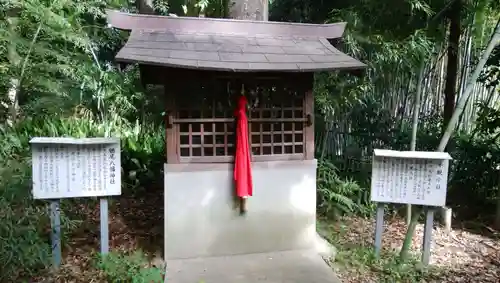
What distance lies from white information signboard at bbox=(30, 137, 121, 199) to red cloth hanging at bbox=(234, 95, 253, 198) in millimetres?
1285

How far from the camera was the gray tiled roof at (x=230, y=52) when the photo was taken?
3.94m

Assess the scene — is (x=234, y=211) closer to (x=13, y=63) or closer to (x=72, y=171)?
(x=72, y=171)

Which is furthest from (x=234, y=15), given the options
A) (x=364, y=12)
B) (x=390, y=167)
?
(x=390, y=167)

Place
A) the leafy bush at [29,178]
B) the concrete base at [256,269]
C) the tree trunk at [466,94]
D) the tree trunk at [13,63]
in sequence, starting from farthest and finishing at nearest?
the tree trunk at [13,63] < the tree trunk at [466,94] < the concrete base at [256,269] < the leafy bush at [29,178]

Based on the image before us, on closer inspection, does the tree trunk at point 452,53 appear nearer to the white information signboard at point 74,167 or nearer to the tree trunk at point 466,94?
the tree trunk at point 466,94

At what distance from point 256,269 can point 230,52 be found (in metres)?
2.33

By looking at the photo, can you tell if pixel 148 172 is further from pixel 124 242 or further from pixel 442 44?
pixel 442 44

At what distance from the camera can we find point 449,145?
24.0 feet

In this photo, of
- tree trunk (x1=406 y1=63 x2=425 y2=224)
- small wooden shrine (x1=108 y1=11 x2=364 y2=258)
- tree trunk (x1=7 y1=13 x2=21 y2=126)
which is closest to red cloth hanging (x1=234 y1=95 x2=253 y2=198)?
small wooden shrine (x1=108 y1=11 x2=364 y2=258)

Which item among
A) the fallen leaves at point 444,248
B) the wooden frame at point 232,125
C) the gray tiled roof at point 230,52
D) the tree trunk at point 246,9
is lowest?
the fallen leaves at point 444,248

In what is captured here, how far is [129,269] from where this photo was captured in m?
4.25

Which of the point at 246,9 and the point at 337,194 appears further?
the point at 337,194

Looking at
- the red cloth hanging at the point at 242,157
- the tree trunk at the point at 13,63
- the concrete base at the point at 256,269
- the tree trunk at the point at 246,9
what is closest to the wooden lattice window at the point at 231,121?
the red cloth hanging at the point at 242,157

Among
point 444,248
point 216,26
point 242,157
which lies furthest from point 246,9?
point 444,248
